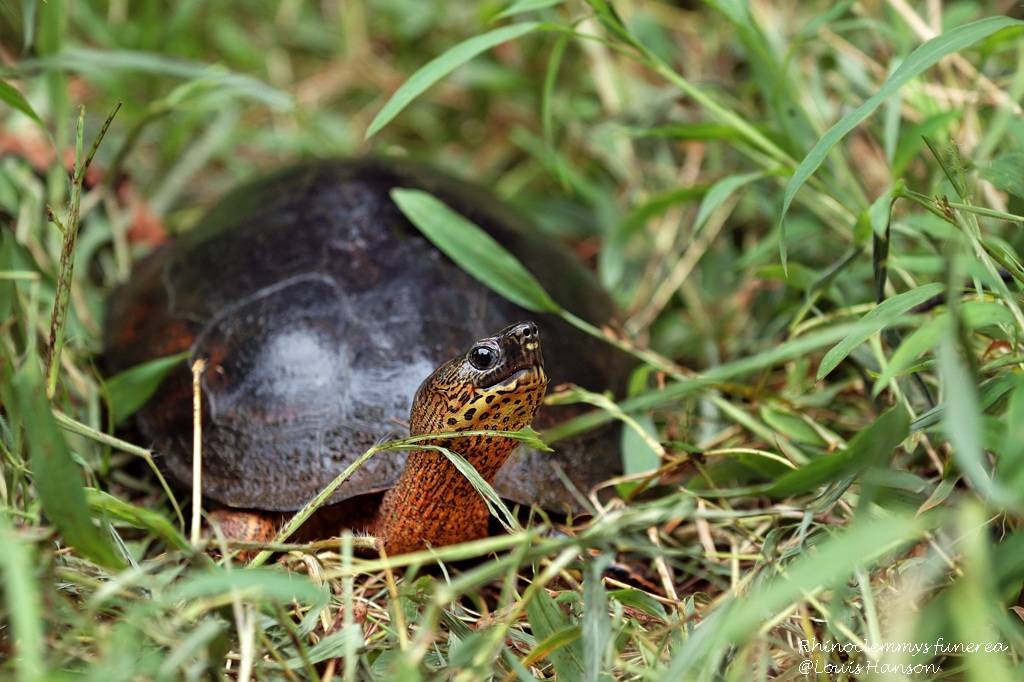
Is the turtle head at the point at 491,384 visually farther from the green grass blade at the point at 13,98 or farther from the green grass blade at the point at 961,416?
the green grass blade at the point at 13,98

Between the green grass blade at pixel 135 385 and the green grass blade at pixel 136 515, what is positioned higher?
the green grass blade at pixel 135 385

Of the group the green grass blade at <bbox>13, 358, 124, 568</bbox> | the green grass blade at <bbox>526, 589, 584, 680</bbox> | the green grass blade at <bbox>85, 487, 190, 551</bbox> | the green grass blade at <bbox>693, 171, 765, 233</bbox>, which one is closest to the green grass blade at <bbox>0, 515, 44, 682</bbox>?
the green grass blade at <bbox>13, 358, 124, 568</bbox>

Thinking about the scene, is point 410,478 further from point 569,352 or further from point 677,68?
point 677,68

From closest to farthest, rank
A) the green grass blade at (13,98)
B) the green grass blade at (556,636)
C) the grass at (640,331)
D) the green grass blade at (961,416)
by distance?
1. the green grass blade at (961,416)
2. the grass at (640,331)
3. the green grass blade at (556,636)
4. the green grass blade at (13,98)

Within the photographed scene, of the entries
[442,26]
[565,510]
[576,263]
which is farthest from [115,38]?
[565,510]

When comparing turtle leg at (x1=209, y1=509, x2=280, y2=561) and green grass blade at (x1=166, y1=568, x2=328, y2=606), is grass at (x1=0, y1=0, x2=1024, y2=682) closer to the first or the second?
green grass blade at (x1=166, y1=568, x2=328, y2=606)

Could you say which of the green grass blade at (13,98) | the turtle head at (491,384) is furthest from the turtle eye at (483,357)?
the green grass blade at (13,98)
